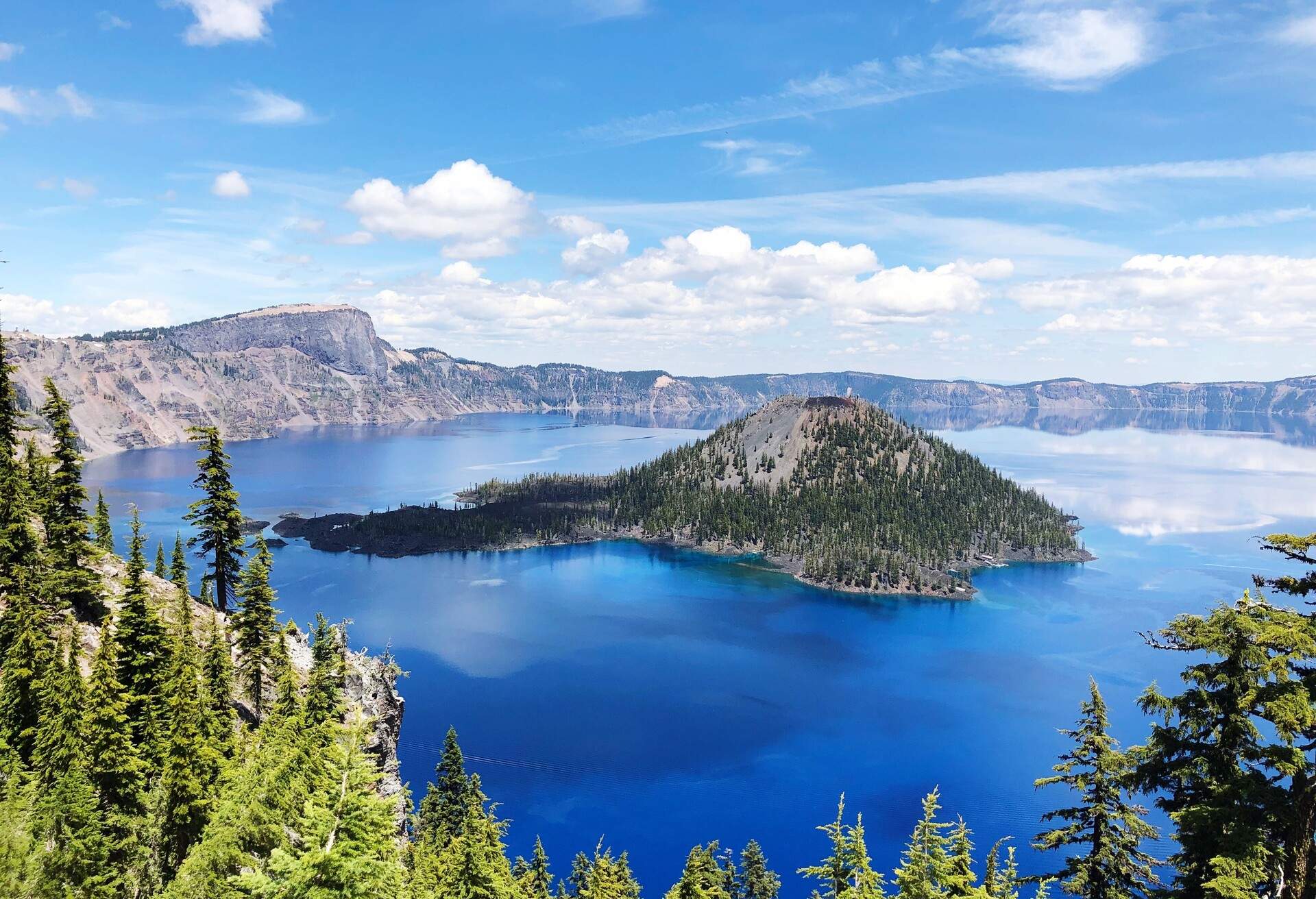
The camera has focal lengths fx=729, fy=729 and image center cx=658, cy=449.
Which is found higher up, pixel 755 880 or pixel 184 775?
pixel 184 775

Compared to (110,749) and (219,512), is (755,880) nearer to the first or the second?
(110,749)

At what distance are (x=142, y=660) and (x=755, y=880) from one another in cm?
5148

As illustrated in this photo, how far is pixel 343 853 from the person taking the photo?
1552 cm

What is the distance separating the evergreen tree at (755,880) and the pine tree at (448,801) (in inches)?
1010

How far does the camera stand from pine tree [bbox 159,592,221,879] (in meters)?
34.9

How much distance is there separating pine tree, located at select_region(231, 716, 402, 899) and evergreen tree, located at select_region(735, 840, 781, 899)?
5669 cm

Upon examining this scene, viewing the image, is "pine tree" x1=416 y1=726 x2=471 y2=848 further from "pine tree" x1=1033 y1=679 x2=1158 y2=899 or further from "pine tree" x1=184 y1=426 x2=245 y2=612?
"pine tree" x1=1033 y1=679 x2=1158 y2=899

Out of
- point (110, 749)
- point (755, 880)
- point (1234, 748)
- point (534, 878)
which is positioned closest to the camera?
point (1234, 748)

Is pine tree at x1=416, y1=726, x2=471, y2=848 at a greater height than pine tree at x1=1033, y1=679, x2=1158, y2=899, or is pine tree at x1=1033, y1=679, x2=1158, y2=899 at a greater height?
pine tree at x1=1033, y1=679, x2=1158, y2=899

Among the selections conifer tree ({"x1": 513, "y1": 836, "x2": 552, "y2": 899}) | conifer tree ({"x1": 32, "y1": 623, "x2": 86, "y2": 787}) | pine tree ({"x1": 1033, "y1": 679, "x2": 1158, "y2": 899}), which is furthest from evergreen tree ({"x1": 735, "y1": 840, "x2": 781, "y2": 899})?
conifer tree ({"x1": 32, "y1": 623, "x2": 86, "y2": 787})

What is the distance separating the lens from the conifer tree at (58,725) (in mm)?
33344

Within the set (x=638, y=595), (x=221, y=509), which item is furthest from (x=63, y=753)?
(x=638, y=595)

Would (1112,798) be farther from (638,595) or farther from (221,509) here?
(638,595)

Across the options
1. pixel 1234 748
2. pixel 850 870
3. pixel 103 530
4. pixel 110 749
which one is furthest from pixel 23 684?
pixel 1234 748
